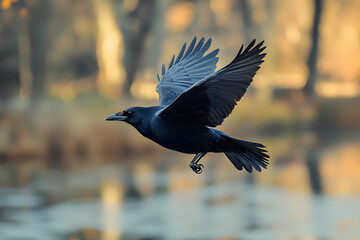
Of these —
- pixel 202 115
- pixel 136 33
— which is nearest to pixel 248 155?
pixel 202 115

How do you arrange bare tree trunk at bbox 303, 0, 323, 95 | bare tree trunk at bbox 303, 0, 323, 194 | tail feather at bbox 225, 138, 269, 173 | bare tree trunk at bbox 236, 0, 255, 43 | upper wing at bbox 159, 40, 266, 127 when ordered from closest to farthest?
1. upper wing at bbox 159, 40, 266, 127
2. tail feather at bbox 225, 138, 269, 173
3. bare tree trunk at bbox 303, 0, 323, 194
4. bare tree trunk at bbox 303, 0, 323, 95
5. bare tree trunk at bbox 236, 0, 255, 43

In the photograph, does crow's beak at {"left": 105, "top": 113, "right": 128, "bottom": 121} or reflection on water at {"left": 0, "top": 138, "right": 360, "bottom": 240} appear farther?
reflection on water at {"left": 0, "top": 138, "right": 360, "bottom": 240}

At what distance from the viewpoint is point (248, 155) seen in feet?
11.5

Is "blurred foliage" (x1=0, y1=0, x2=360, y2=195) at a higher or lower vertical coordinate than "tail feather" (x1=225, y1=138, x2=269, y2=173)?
higher

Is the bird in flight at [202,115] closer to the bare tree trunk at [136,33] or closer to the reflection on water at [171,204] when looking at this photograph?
the reflection on water at [171,204]

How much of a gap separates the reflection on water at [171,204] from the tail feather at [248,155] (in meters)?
11.6

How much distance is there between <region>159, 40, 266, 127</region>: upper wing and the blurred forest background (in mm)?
9908

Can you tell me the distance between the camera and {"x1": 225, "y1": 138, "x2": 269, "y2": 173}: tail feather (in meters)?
3.37

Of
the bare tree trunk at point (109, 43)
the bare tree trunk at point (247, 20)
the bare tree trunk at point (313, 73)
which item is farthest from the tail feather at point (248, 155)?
the bare tree trunk at point (247, 20)

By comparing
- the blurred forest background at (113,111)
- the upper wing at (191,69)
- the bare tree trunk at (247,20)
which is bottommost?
the upper wing at (191,69)

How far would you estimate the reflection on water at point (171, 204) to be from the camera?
50.8 feet

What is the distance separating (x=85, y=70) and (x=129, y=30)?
4.43 m

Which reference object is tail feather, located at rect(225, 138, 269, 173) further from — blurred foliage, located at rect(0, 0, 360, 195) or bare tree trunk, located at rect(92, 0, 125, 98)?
bare tree trunk, located at rect(92, 0, 125, 98)

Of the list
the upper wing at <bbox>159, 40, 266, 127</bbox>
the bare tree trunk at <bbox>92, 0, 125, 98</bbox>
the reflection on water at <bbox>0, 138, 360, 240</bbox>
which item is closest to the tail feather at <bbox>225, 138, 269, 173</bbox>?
the upper wing at <bbox>159, 40, 266, 127</bbox>
